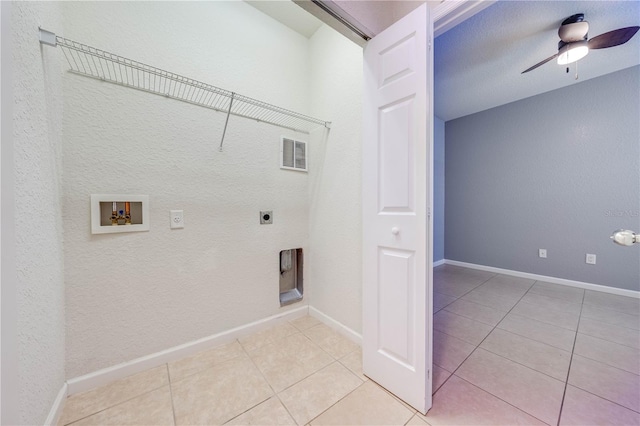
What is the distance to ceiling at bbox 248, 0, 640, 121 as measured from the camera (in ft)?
6.03

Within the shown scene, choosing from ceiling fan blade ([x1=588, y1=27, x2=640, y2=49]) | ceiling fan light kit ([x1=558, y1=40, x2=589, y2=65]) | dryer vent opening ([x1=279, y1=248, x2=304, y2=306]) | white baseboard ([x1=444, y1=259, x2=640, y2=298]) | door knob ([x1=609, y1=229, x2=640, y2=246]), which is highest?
ceiling fan light kit ([x1=558, y1=40, x2=589, y2=65])

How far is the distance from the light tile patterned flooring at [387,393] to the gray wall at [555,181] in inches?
44.4

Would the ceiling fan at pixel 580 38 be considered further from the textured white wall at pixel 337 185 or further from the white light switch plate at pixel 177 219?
the white light switch plate at pixel 177 219

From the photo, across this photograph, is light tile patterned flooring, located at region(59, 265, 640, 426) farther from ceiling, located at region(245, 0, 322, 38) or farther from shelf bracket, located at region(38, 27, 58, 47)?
ceiling, located at region(245, 0, 322, 38)

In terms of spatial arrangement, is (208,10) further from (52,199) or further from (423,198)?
(423,198)

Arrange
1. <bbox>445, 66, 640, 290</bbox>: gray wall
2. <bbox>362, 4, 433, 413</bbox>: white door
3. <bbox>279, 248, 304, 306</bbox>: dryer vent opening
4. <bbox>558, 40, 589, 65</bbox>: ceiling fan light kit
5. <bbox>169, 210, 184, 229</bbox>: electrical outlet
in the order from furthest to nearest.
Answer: <bbox>445, 66, 640, 290</bbox>: gray wall, <bbox>279, 248, 304, 306</bbox>: dryer vent opening, <bbox>558, 40, 589, 65</bbox>: ceiling fan light kit, <bbox>169, 210, 184, 229</bbox>: electrical outlet, <bbox>362, 4, 433, 413</bbox>: white door

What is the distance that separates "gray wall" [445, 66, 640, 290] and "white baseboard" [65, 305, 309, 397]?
362cm

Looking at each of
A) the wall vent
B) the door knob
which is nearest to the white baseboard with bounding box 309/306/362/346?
the wall vent

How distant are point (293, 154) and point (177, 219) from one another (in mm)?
1077

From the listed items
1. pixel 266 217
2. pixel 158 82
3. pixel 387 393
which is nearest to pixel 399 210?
pixel 387 393

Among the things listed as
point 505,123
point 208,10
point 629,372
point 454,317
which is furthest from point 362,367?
point 505,123

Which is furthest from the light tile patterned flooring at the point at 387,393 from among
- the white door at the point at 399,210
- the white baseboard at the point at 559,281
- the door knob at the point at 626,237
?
the door knob at the point at 626,237

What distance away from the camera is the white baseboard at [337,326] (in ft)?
5.65

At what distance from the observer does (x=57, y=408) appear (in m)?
1.09
